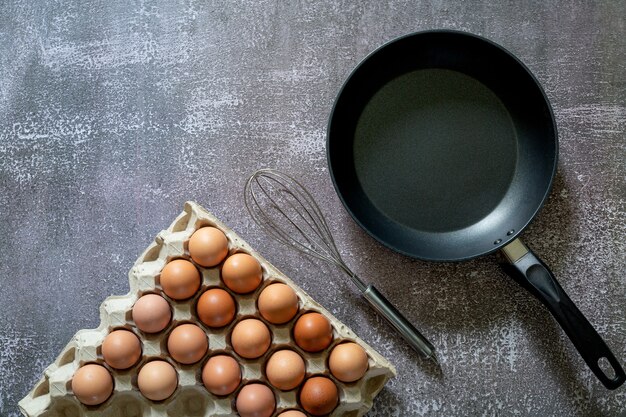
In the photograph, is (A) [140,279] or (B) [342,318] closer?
(A) [140,279]

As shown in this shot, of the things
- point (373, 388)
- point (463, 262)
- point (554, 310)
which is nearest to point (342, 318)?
point (373, 388)

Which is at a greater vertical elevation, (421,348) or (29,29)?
(29,29)

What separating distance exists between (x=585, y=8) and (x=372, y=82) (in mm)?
410

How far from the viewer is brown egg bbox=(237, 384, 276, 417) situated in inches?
33.6

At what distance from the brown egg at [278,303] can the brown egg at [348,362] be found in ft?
0.30

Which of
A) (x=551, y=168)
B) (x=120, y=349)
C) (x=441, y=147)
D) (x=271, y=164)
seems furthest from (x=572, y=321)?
(x=120, y=349)

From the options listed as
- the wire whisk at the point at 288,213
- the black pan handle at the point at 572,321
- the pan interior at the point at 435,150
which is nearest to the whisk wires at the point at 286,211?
the wire whisk at the point at 288,213

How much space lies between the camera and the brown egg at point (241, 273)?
87 cm

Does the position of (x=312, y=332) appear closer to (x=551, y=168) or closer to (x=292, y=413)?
(x=292, y=413)

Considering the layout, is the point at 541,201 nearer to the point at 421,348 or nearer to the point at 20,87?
the point at 421,348

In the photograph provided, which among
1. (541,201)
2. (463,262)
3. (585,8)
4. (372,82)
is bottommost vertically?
(463,262)

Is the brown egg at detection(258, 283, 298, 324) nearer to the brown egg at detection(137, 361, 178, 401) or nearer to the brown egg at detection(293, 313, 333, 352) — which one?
the brown egg at detection(293, 313, 333, 352)

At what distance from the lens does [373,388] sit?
93 centimetres

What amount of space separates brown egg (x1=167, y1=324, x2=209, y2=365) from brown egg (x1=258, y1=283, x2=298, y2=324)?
0.33 feet
